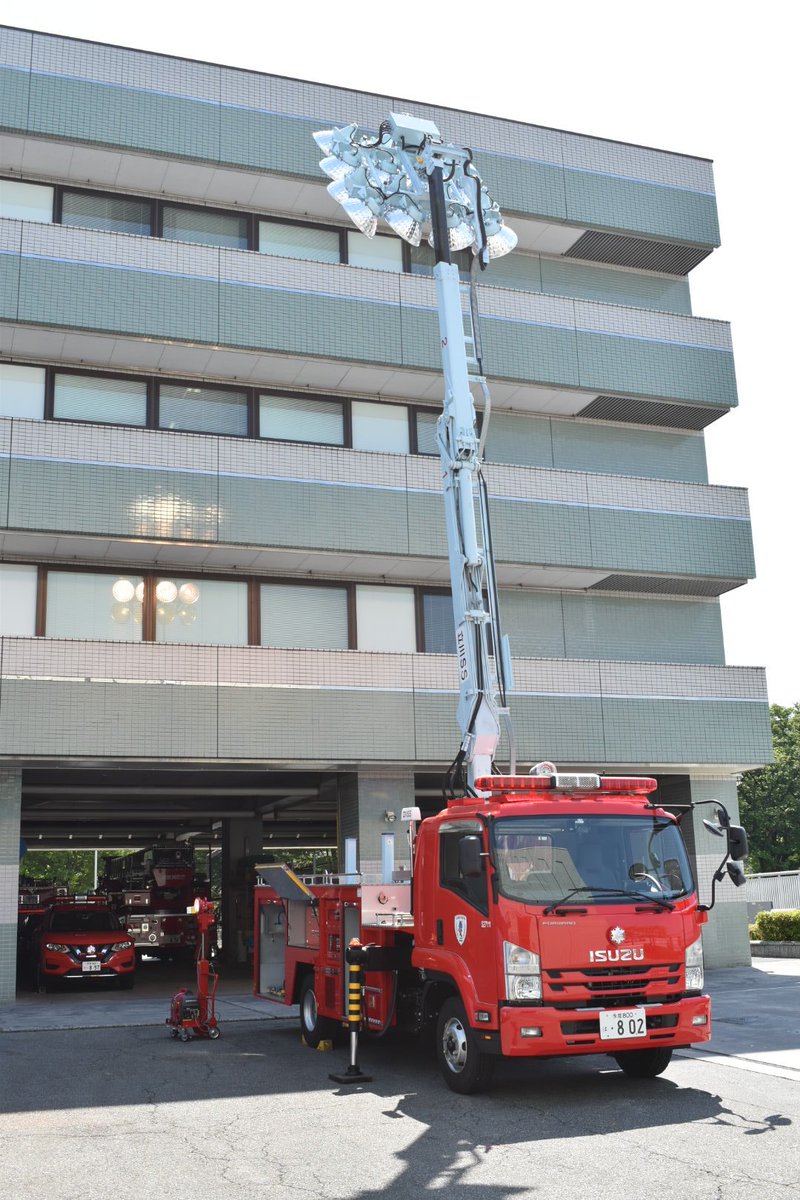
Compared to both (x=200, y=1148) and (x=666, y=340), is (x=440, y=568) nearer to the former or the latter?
(x=666, y=340)

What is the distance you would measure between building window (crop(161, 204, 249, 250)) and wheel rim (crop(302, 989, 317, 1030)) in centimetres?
1442

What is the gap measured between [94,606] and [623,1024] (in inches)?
529

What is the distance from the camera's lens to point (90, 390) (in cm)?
2220

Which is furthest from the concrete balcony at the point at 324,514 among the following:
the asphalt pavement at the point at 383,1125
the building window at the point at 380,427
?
the asphalt pavement at the point at 383,1125

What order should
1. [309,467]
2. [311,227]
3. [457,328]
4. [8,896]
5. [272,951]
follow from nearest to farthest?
1. [457,328]
2. [272,951]
3. [8,896]
4. [309,467]
5. [311,227]

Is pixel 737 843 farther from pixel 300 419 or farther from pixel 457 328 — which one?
pixel 300 419

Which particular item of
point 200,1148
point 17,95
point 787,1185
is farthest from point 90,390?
point 787,1185

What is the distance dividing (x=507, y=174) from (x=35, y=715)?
14.2m

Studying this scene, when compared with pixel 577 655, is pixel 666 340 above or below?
above

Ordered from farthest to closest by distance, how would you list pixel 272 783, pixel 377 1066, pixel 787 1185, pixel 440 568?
pixel 272 783, pixel 440 568, pixel 377 1066, pixel 787 1185

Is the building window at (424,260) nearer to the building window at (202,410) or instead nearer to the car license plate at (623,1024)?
the building window at (202,410)

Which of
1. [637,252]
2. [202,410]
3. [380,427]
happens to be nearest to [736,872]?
[380,427]

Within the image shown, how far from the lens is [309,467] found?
22188mm

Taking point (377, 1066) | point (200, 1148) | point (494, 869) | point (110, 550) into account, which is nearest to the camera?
point (200, 1148)
